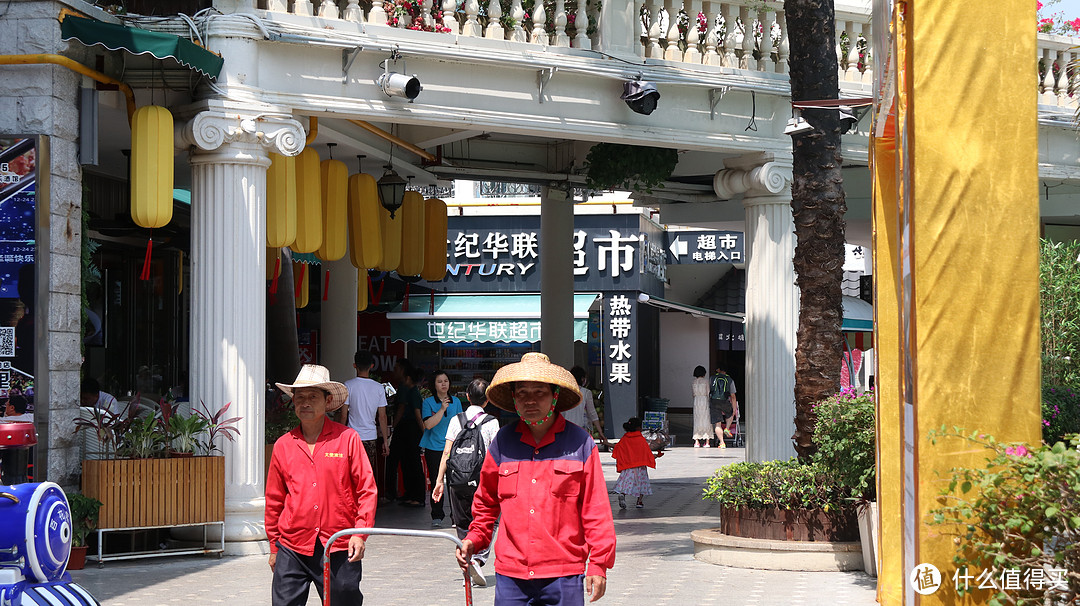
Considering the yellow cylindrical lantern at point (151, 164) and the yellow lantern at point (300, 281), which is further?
the yellow lantern at point (300, 281)

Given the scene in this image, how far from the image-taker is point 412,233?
15.9m

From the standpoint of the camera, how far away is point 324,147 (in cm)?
1470

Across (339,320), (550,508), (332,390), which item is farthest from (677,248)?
(550,508)

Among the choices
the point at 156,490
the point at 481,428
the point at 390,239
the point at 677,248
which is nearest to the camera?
the point at 481,428

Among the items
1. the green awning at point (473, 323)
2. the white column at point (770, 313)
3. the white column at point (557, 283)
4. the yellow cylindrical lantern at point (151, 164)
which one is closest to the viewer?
the yellow cylindrical lantern at point (151, 164)

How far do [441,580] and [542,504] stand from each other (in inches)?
182

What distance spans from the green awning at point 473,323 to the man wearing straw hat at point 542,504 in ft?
62.3

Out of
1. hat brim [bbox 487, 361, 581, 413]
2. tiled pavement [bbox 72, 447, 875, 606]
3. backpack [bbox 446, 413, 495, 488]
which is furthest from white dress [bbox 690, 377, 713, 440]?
hat brim [bbox 487, 361, 581, 413]

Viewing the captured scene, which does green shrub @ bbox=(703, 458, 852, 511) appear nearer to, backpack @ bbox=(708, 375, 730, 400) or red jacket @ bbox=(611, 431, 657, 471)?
red jacket @ bbox=(611, 431, 657, 471)

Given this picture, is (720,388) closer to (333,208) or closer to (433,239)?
(433,239)

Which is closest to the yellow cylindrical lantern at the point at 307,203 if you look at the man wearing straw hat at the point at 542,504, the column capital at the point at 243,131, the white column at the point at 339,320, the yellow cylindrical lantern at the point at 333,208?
the yellow cylindrical lantern at the point at 333,208

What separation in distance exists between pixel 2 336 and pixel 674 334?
24346 millimetres

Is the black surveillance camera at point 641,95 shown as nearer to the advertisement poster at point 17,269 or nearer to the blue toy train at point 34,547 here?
the advertisement poster at point 17,269

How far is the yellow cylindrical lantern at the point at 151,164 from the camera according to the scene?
34.4ft
